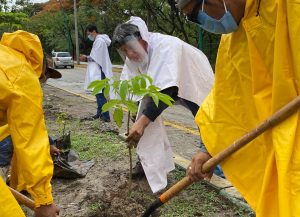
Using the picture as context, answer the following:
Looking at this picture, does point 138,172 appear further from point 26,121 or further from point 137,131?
point 26,121

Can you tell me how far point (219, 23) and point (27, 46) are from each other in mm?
1060

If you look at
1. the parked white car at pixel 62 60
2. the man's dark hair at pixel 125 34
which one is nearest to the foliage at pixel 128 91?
the man's dark hair at pixel 125 34

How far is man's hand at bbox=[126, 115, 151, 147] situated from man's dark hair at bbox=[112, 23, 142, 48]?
0.60 m

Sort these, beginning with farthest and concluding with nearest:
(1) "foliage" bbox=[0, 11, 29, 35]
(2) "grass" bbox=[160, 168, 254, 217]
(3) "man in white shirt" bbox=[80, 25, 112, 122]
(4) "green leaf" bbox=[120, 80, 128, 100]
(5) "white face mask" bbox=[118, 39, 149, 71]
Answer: (1) "foliage" bbox=[0, 11, 29, 35], (3) "man in white shirt" bbox=[80, 25, 112, 122], (5) "white face mask" bbox=[118, 39, 149, 71], (2) "grass" bbox=[160, 168, 254, 217], (4) "green leaf" bbox=[120, 80, 128, 100]

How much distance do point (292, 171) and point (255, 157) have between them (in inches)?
16.2

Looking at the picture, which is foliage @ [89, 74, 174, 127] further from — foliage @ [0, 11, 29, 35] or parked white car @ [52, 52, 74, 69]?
parked white car @ [52, 52, 74, 69]

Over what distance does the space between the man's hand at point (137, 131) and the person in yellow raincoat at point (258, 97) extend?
1.08 meters

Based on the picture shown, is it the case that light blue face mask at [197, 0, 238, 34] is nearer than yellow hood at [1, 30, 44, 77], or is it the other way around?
light blue face mask at [197, 0, 238, 34]

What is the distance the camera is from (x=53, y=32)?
1538 inches

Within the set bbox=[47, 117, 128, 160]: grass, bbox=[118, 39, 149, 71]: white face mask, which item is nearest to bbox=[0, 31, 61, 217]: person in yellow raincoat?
bbox=[118, 39, 149, 71]: white face mask

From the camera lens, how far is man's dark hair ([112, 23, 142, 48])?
10.7 ft

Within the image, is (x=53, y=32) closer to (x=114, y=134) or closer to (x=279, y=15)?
(x=114, y=134)

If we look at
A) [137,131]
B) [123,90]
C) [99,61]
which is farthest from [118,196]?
[99,61]

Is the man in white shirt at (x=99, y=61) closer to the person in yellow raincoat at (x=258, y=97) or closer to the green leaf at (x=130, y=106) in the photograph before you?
the green leaf at (x=130, y=106)
